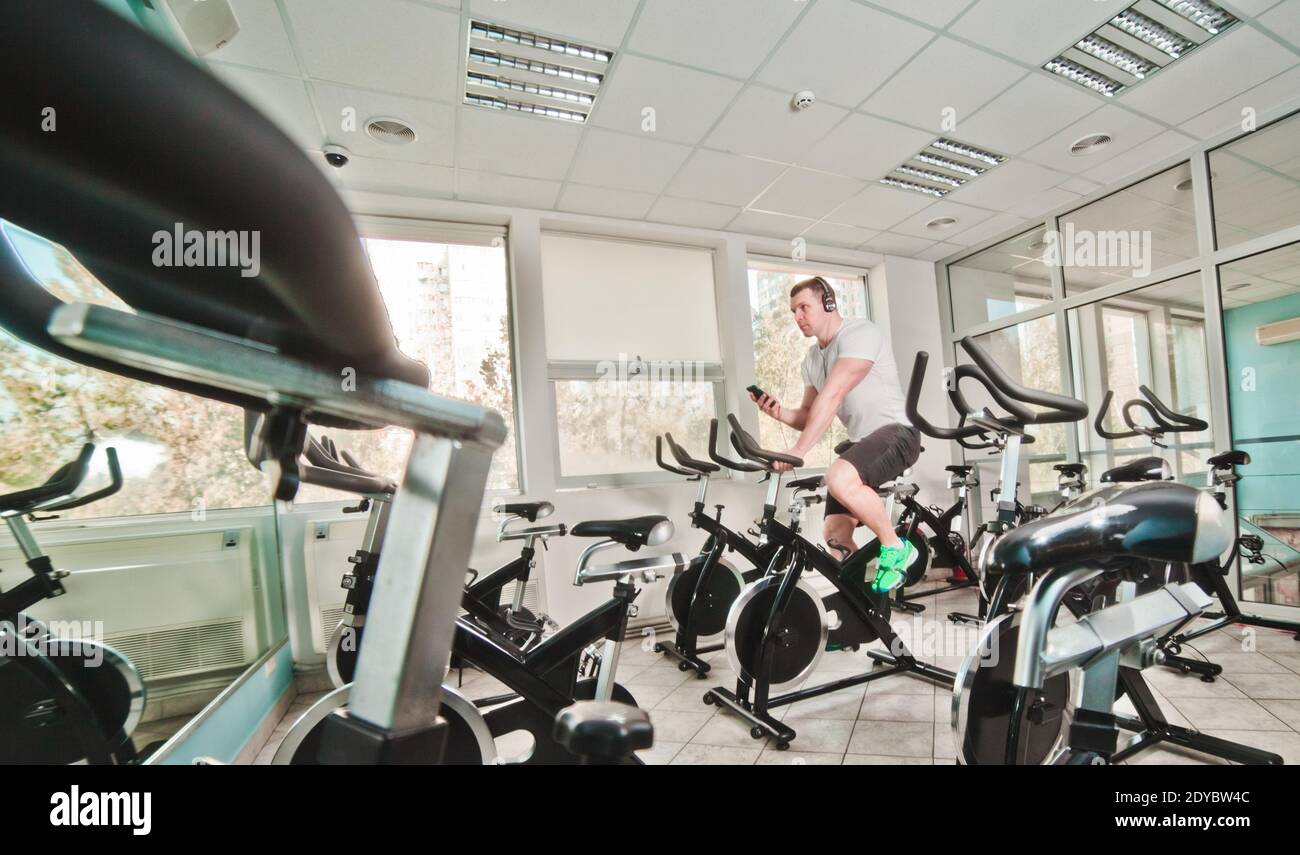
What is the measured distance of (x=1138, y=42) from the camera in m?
2.94

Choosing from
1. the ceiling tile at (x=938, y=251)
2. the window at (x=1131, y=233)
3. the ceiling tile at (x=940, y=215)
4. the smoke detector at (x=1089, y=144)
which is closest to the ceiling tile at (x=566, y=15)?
the ceiling tile at (x=940, y=215)

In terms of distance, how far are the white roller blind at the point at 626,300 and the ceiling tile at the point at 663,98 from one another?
1.25 metres

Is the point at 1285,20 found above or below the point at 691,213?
above

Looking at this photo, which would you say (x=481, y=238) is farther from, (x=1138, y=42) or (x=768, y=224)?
(x=1138, y=42)

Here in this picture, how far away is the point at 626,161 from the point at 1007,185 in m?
3.11

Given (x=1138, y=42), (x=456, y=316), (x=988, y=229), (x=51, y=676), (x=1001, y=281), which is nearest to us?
(x=51, y=676)

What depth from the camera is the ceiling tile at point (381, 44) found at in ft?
7.70

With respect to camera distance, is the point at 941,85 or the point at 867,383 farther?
the point at 941,85

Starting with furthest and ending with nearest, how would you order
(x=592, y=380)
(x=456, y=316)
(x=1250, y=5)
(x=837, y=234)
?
(x=837, y=234)
(x=592, y=380)
(x=456, y=316)
(x=1250, y=5)

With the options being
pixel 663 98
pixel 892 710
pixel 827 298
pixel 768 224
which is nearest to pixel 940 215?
pixel 768 224
